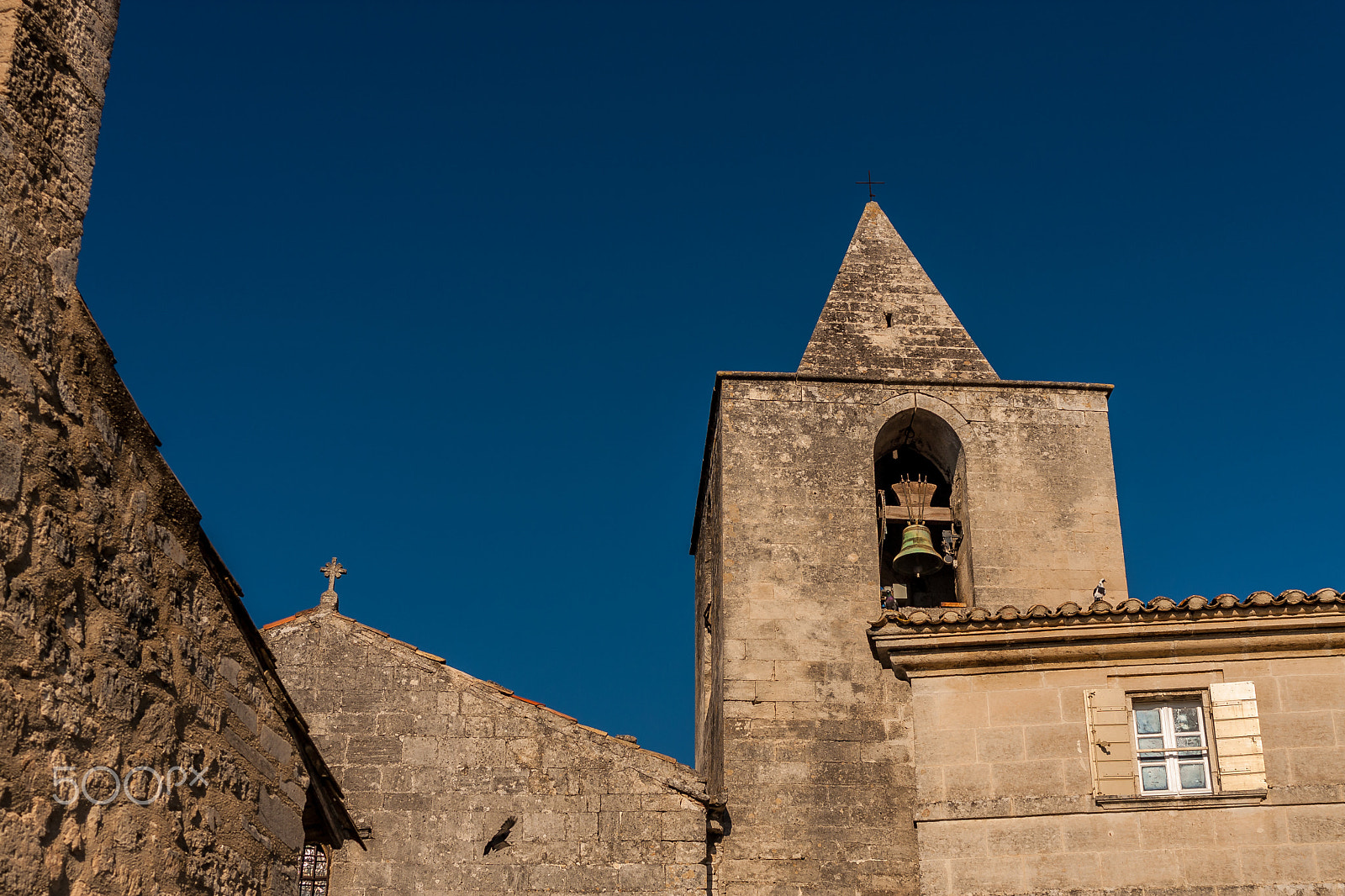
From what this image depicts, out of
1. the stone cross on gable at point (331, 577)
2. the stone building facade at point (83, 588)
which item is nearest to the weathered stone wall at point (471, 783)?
the stone cross on gable at point (331, 577)

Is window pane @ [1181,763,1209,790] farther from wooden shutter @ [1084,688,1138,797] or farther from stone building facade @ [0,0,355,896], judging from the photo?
stone building facade @ [0,0,355,896]

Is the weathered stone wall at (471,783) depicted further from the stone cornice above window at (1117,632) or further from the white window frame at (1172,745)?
the white window frame at (1172,745)

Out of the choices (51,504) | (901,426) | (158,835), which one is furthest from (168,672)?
(901,426)

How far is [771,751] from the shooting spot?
1245 centimetres

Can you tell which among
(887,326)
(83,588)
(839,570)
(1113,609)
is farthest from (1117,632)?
(83,588)

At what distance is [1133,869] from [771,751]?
10.3ft

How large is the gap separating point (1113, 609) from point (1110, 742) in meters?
1.03

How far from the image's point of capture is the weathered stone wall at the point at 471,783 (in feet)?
38.0

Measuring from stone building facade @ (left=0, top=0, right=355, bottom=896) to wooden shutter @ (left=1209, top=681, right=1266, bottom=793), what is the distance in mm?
7655

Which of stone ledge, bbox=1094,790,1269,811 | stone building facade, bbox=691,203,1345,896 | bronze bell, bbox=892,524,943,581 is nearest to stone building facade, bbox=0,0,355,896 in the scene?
stone building facade, bbox=691,203,1345,896

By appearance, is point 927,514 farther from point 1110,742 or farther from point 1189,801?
point 1189,801

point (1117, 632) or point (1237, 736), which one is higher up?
point (1117, 632)

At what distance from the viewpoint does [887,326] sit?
50.8 feet

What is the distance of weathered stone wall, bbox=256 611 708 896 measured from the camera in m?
11.6
